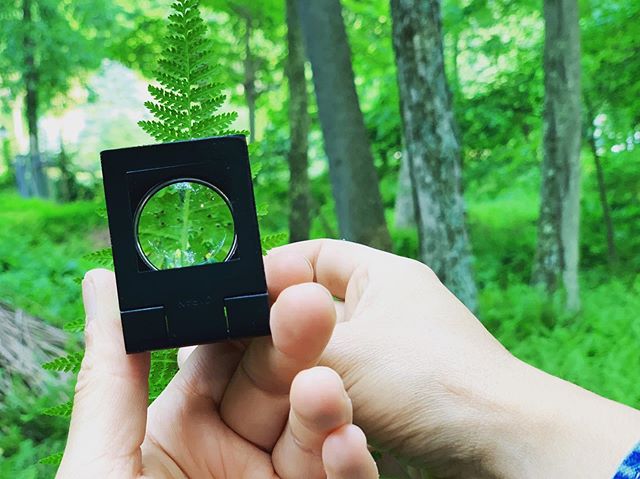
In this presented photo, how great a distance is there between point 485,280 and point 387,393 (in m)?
2.53

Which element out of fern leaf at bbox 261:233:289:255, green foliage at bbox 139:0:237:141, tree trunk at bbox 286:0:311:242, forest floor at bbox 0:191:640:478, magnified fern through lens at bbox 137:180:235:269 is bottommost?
forest floor at bbox 0:191:640:478

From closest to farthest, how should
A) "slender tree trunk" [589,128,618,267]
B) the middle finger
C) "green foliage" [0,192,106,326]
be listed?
the middle finger, "green foliage" [0,192,106,326], "slender tree trunk" [589,128,618,267]

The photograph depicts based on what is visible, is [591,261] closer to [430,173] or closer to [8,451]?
[430,173]

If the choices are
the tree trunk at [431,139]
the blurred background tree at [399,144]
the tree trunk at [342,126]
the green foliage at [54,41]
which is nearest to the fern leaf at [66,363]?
the blurred background tree at [399,144]

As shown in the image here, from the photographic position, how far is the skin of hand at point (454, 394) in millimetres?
509

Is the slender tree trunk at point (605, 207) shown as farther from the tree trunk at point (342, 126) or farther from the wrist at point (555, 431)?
the wrist at point (555, 431)

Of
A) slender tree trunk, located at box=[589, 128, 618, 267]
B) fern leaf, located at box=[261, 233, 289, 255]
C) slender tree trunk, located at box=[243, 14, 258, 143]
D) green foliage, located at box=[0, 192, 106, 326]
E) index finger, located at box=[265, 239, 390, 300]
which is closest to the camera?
fern leaf, located at box=[261, 233, 289, 255]

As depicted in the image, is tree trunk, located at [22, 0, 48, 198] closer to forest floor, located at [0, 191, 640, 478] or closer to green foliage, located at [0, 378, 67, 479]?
forest floor, located at [0, 191, 640, 478]

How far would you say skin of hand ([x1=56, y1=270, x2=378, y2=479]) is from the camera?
0.34m

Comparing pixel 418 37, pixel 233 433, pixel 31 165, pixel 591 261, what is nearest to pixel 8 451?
pixel 233 433

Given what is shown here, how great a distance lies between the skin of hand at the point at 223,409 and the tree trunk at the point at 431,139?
1.41m

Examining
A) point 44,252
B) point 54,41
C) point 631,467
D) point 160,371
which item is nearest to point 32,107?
point 54,41

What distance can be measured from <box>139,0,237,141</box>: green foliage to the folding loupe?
2.6 inches

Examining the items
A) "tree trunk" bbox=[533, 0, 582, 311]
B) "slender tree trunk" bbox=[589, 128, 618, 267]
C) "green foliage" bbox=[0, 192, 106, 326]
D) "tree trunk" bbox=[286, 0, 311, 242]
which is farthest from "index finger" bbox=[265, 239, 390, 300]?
"slender tree trunk" bbox=[589, 128, 618, 267]
